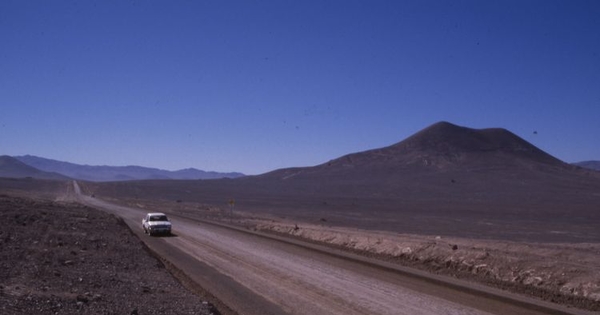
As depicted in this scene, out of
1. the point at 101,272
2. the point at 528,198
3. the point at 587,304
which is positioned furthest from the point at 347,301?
the point at 528,198

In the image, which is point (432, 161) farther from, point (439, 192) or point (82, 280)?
point (82, 280)

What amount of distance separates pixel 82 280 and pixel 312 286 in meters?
5.96

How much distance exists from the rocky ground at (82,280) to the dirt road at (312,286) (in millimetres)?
1442

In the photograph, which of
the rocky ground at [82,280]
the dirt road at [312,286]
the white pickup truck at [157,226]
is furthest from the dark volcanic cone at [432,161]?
the rocky ground at [82,280]

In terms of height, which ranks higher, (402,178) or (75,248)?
(402,178)

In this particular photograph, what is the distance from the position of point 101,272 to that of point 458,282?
997 centimetres

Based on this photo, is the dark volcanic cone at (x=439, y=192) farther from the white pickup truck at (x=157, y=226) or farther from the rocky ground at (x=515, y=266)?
the rocky ground at (x=515, y=266)

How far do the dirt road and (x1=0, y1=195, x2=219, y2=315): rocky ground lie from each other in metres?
1.44

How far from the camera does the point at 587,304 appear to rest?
13773 millimetres

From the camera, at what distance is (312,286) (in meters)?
16.0

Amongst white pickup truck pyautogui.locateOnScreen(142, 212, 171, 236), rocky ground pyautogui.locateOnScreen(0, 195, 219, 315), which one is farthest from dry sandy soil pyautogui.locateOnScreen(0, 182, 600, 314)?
white pickup truck pyautogui.locateOnScreen(142, 212, 171, 236)

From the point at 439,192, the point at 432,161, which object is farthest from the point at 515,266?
the point at 432,161

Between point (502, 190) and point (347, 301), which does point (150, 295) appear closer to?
point (347, 301)

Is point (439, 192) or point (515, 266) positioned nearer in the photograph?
point (515, 266)
